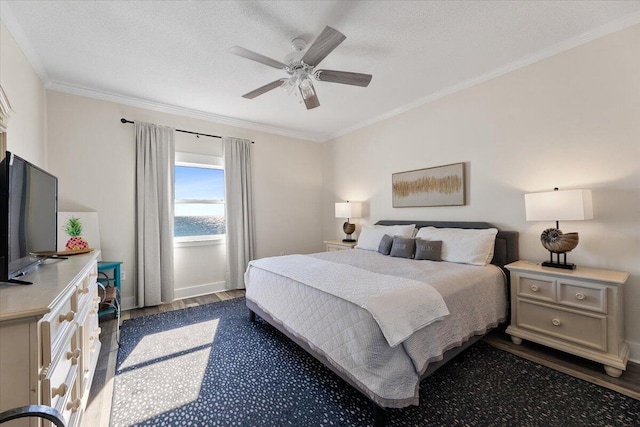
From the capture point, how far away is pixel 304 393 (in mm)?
1858

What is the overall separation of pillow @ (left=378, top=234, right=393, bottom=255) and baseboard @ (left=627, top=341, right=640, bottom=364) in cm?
217

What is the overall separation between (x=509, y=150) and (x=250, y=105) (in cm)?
333

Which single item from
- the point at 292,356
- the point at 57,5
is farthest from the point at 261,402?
the point at 57,5

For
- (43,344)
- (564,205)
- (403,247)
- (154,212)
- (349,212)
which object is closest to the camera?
(43,344)

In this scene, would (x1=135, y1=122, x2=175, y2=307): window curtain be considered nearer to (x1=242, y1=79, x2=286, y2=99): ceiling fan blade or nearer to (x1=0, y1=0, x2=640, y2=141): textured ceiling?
(x1=0, y1=0, x2=640, y2=141): textured ceiling

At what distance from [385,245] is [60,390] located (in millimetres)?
3058

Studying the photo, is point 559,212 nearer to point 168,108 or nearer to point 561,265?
point 561,265

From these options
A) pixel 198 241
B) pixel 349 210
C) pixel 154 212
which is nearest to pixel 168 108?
pixel 154 212

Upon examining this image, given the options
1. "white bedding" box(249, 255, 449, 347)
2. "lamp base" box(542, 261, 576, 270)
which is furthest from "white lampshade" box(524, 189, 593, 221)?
"white bedding" box(249, 255, 449, 347)

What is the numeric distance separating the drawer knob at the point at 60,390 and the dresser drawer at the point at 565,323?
3.23 metres

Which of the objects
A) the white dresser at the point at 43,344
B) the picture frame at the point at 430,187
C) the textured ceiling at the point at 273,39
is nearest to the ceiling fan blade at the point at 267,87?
the textured ceiling at the point at 273,39

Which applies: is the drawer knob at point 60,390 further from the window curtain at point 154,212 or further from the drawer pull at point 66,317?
the window curtain at point 154,212

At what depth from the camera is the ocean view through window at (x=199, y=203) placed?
405cm

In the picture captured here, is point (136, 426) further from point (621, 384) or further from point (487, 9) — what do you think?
point (487, 9)
